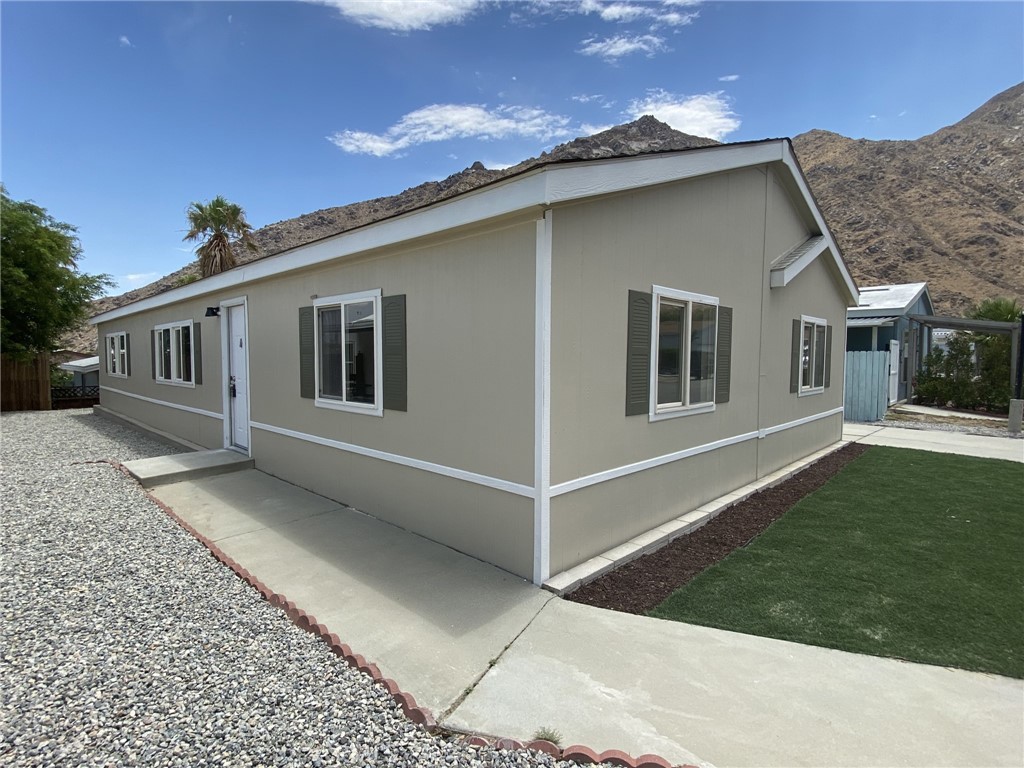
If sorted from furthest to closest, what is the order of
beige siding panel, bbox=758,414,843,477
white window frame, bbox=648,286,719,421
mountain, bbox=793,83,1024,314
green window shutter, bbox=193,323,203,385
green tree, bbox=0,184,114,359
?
1. mountain, bbox=793,83,1024,314
2. green tree, bbox=0,184,114,359
3. green window shutter, bbox=193,323,203,385
4. beige siding panel, bbox=758,414,843,477
5. white window frame, bbox=648,286,719,421

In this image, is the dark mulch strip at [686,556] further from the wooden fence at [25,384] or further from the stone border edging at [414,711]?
the wooden fence at [25,384]

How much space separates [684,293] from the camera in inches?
198

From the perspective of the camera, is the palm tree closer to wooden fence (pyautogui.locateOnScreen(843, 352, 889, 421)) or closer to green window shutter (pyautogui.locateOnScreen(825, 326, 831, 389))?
green window shutter (pyautogui.locateOnScreen(825, 326, 831, 389))

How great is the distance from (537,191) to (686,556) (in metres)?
3.27

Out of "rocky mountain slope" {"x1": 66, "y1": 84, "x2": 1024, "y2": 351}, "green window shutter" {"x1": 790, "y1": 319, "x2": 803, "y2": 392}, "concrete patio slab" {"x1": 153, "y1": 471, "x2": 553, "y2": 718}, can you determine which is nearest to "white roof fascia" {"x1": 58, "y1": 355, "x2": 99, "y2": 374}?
"concrete patio slab" {"x1": 153, "y1": 471, "x2": 553, "y2": 718}

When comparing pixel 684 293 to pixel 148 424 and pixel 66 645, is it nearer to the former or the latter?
pixel 66 645

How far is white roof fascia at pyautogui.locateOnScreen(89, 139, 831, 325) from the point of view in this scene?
136 inches

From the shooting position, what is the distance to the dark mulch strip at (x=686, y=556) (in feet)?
12.1

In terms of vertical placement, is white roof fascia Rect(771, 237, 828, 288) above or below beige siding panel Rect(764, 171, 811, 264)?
below

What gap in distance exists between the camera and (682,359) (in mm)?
5098

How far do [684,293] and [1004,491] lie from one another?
17.3 feet

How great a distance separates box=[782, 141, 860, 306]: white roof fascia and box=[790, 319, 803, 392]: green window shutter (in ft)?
3.23

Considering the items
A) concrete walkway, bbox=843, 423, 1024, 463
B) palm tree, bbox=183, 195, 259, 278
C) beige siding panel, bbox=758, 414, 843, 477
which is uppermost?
palm tree, bbox=183, 195, 259, 278

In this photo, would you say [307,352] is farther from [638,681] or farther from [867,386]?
[867,386]
